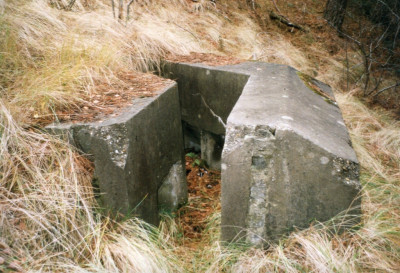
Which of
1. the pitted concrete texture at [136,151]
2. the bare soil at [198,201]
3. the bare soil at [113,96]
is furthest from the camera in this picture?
the bare soil at [198,201]

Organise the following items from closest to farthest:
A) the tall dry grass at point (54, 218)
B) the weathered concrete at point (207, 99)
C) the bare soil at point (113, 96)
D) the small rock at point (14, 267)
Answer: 1. the small rock at point (14, 267)
2. the tall dry grass at point (54, 218)
3. the bare soil at point (113, 96)
4. the weathered concrete at point (207, 99)

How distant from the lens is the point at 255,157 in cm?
179

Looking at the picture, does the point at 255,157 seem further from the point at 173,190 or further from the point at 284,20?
the point at 284,20

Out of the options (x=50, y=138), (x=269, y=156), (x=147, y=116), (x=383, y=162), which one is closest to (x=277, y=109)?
(x=269, y=156)

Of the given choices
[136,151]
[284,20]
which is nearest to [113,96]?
[136,151]

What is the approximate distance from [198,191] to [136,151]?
121 centimetres

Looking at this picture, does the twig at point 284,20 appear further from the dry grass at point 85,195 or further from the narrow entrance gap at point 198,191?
the narrow entrance gap at point 198,191

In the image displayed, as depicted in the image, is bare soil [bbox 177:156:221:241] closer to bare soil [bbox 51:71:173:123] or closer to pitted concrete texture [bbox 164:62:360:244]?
pitted concrete texture [bbox 164:62:360:244]

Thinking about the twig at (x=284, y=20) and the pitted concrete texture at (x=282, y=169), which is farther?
the twig at (x=284, y=20)

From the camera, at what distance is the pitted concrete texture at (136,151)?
2016mm

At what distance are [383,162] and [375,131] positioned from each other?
2.59 ft

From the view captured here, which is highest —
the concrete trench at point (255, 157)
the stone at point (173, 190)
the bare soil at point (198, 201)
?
the concrete trench at point (255, 157)

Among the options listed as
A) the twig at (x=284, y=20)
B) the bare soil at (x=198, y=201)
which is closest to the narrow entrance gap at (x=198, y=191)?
the bare soil at (x=198, y=201)

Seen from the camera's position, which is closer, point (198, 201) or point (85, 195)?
point (85, 195)
